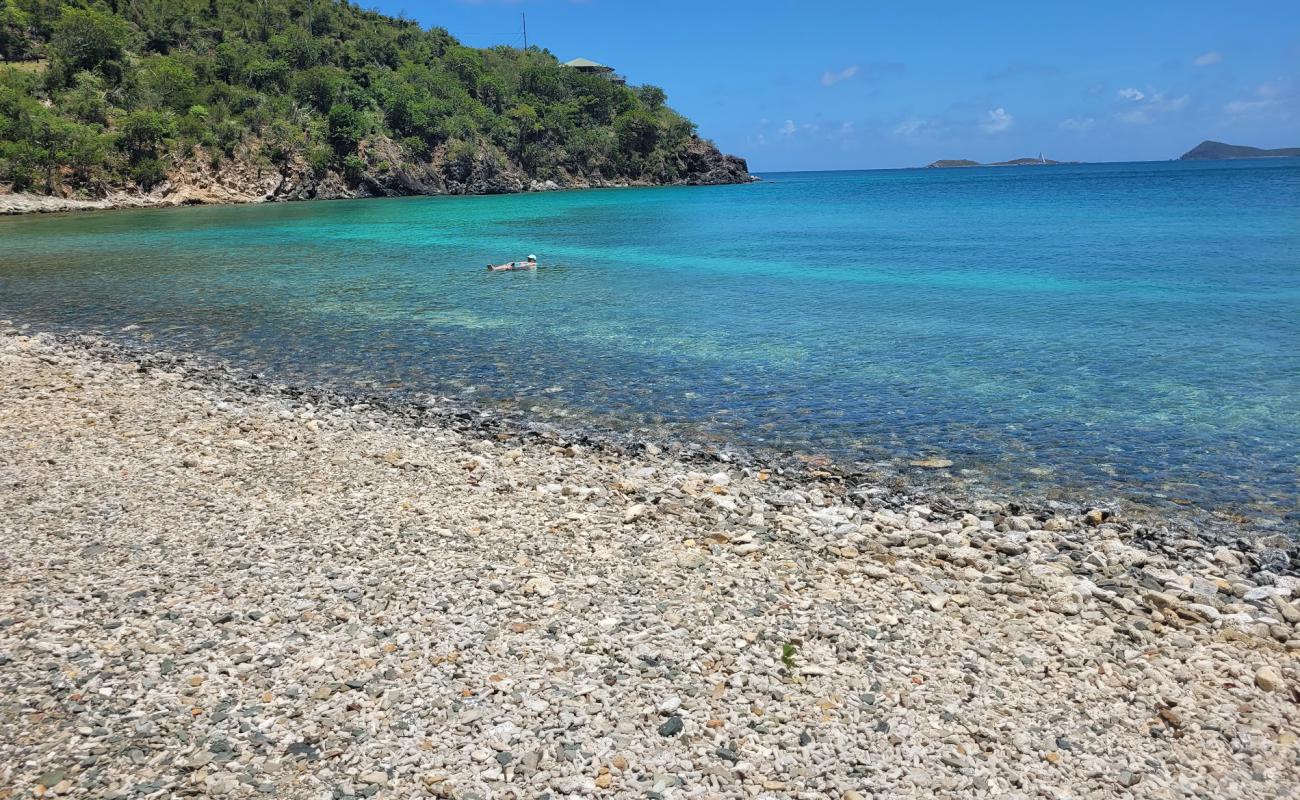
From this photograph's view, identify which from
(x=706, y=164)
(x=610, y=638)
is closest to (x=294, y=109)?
(x=706, y=164)

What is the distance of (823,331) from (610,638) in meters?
14.3

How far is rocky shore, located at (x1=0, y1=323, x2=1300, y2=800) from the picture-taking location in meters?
4.93

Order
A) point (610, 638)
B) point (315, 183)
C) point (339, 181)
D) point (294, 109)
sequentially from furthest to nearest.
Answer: point (339, 181), point (294, 109), point (315, 183), point (610, 638)

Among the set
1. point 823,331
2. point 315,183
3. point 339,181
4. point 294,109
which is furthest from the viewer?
point 339,181

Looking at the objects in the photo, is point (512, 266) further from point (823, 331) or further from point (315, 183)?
point (315, 183)

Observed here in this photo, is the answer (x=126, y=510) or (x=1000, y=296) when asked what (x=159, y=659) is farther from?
(x=1000, y=296)

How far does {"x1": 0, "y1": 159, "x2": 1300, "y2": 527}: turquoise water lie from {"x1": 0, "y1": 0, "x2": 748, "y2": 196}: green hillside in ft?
130

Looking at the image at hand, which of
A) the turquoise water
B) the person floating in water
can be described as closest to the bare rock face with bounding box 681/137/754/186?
the turquoise water

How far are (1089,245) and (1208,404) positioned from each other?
26.3 metres

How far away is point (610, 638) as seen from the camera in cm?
630

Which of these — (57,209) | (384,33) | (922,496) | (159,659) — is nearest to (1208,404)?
(922,496)

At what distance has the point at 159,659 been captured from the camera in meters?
5.91

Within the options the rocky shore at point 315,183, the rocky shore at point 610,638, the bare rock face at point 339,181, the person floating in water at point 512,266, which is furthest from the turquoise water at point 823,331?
the bare rock face at point 339,181

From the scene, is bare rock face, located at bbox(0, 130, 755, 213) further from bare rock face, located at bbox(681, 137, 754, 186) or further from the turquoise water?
the turquoise water
